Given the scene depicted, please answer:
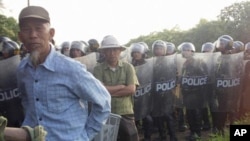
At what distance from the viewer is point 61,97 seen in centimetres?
306

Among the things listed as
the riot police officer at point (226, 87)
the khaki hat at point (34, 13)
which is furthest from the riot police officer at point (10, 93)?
the khaki hat at point (34, 13)

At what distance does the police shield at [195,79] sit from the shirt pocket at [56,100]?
640 centimetres

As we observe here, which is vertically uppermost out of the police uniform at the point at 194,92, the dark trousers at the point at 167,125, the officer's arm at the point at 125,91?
the officer's arm at the point at 125,91

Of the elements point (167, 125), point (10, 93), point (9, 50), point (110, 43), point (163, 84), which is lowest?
point (167, 125)

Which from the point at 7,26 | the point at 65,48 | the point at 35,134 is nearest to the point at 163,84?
the point at 65,48

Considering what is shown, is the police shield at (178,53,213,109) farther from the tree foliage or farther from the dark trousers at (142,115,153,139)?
the tree foliage

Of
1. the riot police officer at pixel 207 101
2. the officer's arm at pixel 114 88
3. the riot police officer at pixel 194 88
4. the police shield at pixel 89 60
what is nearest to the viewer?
the officer's arm at pixel 114 88

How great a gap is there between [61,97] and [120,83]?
8.50 ft

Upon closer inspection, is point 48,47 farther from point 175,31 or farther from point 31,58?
point 175,31

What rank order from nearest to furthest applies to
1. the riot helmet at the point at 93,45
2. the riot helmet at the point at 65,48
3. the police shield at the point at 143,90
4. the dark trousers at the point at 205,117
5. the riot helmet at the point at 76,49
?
1. the police shield at the point at 143,90
2. the riot helmet at the point at 76,49
3. the dark trousers at the point at 205,117
4. the riot helmet at the point at 65,48
5. the riot helmet at the point at 93,45

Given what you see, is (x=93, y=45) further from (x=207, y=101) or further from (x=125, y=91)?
(x=125, y=91)

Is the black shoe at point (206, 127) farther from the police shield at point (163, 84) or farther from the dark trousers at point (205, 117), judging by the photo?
the police shield at point (163, 84)

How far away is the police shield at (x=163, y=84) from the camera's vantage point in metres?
9.02

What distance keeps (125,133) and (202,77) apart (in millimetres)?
4253
